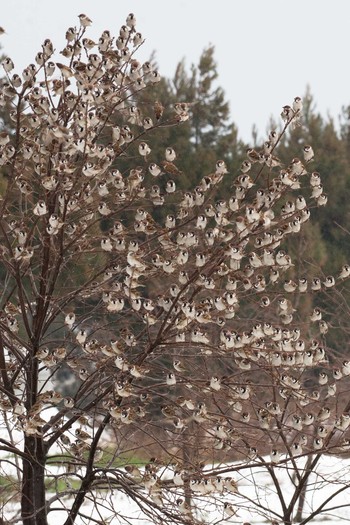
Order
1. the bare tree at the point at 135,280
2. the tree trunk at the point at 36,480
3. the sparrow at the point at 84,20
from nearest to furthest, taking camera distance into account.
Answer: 1. the bare tree at the point at 135,280
2. the sparrow at the point at 84,20
3. the tree trunk at the point at 36,480

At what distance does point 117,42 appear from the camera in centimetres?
446

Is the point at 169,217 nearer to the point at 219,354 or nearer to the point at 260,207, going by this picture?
the point at 260,207

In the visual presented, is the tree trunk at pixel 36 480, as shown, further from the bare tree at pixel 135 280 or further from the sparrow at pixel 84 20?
the sparrow at pixel 84 20

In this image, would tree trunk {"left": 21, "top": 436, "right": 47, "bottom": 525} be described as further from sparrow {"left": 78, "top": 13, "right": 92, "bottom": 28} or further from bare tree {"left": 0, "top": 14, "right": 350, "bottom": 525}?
sparrow {"left": 78, "top": 13, "right": 92, "bottom": 28}

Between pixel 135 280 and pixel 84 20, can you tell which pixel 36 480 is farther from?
pixel 84 20

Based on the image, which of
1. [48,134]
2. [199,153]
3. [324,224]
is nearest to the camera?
[48,134]

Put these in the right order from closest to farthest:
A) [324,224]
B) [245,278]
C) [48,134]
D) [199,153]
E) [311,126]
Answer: [48,134] < [245,278] < [199,153] < [324,224] < [311,126]

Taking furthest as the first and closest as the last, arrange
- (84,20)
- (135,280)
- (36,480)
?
(36,480) < (84,20) < (135,280)

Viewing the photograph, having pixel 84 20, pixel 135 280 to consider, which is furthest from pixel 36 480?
pixel 84 20

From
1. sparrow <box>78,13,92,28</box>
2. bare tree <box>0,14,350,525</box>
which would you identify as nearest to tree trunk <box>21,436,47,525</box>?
bare tree <box>0,14,350,525</box>

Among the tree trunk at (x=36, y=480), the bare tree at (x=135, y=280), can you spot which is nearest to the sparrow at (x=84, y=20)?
the bare tree at (x=135, y=280)

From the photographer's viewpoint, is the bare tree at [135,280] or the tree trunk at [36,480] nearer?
the bare tree at [135,280]

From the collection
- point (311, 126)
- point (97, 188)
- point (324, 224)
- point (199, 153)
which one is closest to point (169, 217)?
point (97, 188)

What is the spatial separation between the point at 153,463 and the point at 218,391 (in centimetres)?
44
